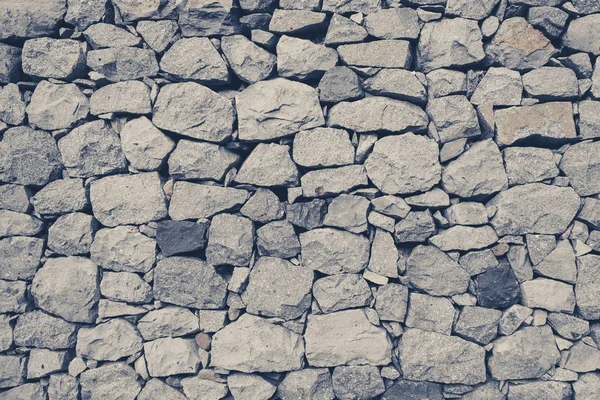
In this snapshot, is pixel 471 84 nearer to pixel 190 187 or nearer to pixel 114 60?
pixel 190 187

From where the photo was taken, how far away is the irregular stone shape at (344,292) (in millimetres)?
3311

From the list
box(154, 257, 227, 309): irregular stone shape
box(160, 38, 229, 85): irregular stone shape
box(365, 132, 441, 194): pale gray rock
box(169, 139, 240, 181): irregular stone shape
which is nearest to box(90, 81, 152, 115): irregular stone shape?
box(160, 38, 229, 85): irregular stone shape

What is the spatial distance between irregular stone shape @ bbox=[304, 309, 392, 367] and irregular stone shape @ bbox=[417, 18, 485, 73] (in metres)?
1.90

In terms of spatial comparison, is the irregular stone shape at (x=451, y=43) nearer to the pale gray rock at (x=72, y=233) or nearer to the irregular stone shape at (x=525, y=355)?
the irregular stone shape at (x=525, y=355)

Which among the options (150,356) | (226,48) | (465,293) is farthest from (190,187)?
(465,293)

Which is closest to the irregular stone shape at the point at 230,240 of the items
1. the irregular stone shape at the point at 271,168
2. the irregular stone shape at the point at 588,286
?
the irregular stone shape at the point at 271,168

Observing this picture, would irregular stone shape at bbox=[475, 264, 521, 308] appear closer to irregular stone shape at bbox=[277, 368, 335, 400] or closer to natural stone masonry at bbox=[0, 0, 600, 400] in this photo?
natural stone masonry at bbox=[0, 0, 600, 400]

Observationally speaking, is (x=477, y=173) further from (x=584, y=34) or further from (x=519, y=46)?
(x=584, y=34)

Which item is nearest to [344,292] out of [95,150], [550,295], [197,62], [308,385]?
[308,385]

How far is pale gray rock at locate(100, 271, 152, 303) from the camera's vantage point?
3426 millimetres

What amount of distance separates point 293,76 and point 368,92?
562mm

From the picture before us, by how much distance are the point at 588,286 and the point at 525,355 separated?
660 millimetres

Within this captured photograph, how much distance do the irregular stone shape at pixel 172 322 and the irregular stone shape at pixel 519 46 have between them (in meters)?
2.90

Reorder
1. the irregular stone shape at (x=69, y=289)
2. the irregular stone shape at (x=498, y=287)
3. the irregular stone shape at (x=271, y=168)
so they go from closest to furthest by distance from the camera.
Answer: the irregular stone shape at (x=498, y=287) < the irregular stone shape at (x=271, y=168) < the irregular stone shape at (x=69, y=289)
